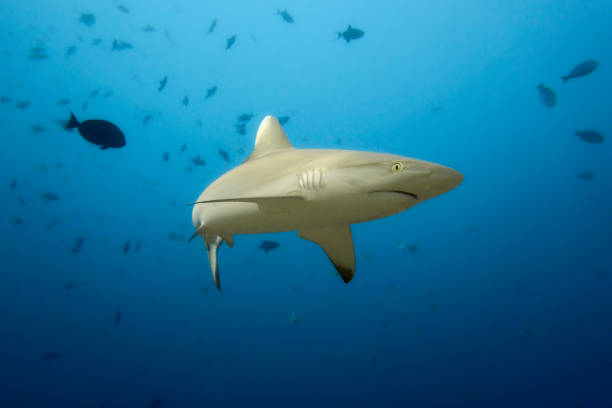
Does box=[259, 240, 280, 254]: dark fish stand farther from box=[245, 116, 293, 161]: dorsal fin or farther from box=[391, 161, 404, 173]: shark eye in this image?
box=[391, 161, 404, 173]: shark eye

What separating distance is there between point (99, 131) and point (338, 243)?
4.46 m

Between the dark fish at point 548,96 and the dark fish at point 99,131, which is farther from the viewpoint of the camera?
the dark fish at point 548,96

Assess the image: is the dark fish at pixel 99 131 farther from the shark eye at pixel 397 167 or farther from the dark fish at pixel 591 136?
the dark fish at pixel 591 136

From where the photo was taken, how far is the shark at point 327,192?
1.57m

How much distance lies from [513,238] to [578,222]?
4.07 metres

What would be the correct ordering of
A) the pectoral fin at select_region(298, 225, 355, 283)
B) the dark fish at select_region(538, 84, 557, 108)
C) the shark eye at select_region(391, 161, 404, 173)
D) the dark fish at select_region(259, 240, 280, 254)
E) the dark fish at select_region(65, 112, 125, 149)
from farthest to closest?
the dark fish at select_region(538, 84, 557, 108) < the dark fish at select_region(259, 240, 280, 254) < the dark fish at select_region(65, 112, 125, 149) < the pectoral fin at select_region(298, 225, 355, 283) < the shark eye at select_region(391, 161, 404, 173)

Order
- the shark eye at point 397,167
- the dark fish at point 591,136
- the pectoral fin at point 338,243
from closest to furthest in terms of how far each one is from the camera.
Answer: the shark eye at point 397,167 → the pectoral fin at point 338,243 → the dark fish at point 591,136

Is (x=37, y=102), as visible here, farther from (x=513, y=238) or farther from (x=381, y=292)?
(x=513, y=238)

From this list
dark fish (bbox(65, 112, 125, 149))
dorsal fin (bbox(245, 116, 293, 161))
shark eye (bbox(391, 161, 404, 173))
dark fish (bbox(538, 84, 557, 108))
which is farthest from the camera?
dark fish (bbox(538, 84, 557, 108))

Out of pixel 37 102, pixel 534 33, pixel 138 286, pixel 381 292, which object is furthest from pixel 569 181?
pixel 37 102

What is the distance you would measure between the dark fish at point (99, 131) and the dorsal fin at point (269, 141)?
3.21 metres

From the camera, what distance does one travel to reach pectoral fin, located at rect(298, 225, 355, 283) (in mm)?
2434

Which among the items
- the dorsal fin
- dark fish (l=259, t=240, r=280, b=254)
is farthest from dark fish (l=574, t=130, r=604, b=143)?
the dorsal fin

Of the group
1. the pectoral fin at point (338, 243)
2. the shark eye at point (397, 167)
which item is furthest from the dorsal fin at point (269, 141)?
the shark eye at point (397, 167)
